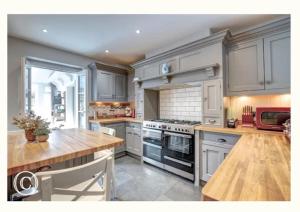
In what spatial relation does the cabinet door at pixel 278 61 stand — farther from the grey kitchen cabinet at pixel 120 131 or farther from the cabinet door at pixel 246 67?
the grey kitchen cabinet at pixel 120 131

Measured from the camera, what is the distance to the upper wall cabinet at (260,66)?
5.63 feet

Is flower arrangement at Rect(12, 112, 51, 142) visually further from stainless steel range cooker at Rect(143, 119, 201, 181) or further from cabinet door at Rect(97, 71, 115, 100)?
cabinet door at Rect(97, 71, 115, 100)

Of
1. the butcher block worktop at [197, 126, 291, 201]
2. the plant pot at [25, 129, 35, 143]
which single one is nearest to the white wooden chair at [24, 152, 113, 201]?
the butcher block worktop at [197, 126, 291, 201]

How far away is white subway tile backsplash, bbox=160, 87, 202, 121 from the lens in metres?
2.75

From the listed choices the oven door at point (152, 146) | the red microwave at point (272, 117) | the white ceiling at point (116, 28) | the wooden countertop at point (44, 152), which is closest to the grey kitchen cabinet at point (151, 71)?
the white ceiling at point (116, 28)

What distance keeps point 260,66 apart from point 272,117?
653 millimetres

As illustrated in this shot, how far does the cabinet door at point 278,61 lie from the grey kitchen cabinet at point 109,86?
9.84ft

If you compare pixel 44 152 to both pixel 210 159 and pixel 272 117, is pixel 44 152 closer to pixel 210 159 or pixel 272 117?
pixel 210 159

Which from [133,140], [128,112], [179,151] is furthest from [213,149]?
[128,112]

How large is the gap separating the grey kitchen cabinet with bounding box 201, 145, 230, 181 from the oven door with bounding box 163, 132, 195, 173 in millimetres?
171

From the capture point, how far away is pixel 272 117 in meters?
1.77
